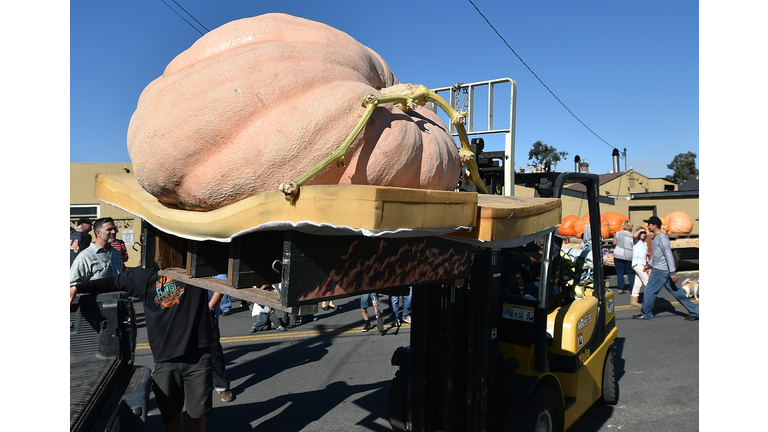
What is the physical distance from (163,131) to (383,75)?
99 cm

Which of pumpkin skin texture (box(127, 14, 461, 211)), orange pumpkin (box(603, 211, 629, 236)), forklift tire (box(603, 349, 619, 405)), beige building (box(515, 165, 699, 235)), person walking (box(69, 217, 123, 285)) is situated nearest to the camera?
pumpkin skin texture (box(127, 14, 461, 211))

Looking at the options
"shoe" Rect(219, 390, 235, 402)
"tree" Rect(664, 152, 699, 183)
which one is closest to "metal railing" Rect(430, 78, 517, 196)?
"shoe" Rect(219, 390, 235, 402)

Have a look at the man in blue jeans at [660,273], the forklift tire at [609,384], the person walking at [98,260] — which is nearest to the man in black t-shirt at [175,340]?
the person walking at [98,260]

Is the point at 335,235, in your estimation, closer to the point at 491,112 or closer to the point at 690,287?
the point at 491,112

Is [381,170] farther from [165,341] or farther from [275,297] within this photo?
[165,341]

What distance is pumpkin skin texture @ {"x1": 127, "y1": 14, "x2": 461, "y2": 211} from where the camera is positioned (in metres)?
1.59

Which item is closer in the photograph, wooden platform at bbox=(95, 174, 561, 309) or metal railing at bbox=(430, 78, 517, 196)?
wooden platform at bbox=(95, 174, 561, 309)

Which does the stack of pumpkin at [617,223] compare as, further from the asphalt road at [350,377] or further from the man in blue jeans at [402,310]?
the man in blue jeans at [402,310]

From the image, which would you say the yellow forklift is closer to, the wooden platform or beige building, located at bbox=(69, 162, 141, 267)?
the wooden platform

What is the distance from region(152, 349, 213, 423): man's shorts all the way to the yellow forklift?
1535mm

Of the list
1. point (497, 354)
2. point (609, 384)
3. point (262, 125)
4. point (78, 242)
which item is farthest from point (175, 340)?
point (78, 242)

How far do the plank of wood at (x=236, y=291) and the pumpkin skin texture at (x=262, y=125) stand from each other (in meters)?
0.38

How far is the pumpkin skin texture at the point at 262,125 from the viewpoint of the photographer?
62.8 inches

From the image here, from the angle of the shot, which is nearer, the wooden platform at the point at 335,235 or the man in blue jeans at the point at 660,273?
the wooden platform at the point at 335,235
